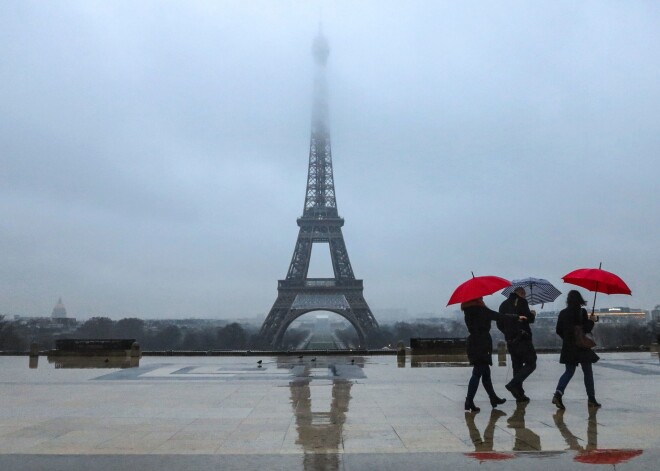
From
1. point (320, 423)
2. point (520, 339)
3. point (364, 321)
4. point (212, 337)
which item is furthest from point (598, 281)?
point (212, 337)

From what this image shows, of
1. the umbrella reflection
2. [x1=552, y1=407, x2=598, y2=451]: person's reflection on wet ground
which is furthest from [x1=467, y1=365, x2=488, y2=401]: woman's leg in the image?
the umbrella reflection

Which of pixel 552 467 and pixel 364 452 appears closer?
pixel 552 467

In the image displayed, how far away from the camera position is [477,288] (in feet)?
32.6

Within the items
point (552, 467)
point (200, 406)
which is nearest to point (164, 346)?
point (200, 406)

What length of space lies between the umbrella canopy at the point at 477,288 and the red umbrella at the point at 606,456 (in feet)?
11.3

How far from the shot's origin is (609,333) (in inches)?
3339

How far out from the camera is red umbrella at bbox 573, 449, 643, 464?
6.18 metres

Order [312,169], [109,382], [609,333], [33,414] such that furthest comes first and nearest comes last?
[312,169], [609,333], [109,382], [33,414]

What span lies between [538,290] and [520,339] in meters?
4.51

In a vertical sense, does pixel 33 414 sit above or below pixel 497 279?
below

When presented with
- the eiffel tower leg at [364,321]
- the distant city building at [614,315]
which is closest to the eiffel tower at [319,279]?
the eiffel tower leg at [364,321]

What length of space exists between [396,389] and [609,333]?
81.8 meters

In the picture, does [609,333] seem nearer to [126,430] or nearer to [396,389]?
[396,389]

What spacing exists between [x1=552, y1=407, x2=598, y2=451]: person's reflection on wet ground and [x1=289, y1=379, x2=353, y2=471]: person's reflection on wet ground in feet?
9.29
